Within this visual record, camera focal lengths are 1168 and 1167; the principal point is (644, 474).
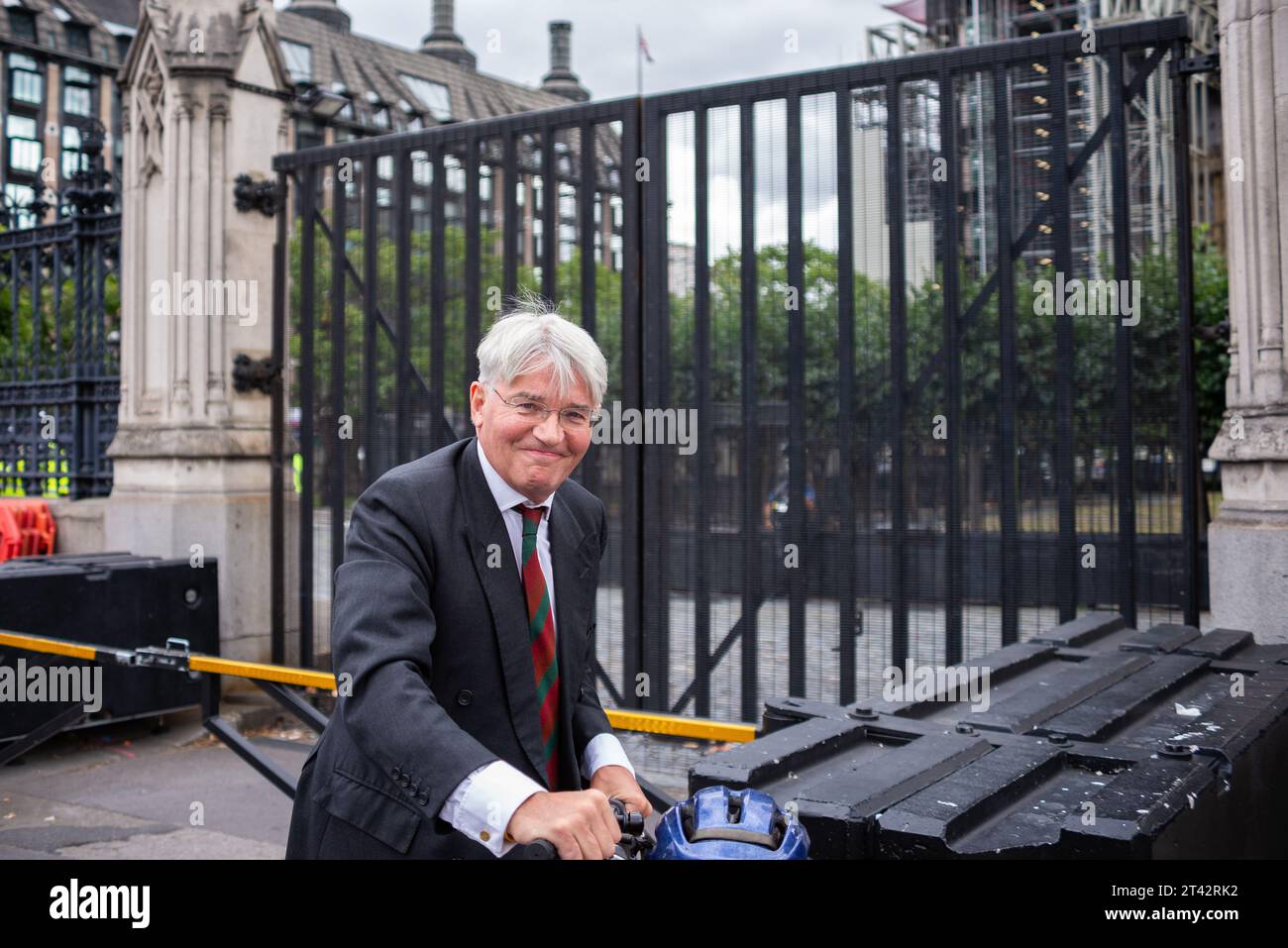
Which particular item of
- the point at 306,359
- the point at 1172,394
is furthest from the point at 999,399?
the point at 306,359

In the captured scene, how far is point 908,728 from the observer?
291 cm

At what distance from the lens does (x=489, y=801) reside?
1.95 metres

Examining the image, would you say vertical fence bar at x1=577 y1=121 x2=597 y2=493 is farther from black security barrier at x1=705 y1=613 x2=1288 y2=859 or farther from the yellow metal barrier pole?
black security barrier at x1=705 y1=613 x2=1288 y2=859

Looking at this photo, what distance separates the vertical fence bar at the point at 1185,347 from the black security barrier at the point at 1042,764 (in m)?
2.22

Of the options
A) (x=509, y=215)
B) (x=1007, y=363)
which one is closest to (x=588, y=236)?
(x=509, y=215)

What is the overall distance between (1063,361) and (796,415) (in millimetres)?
1509

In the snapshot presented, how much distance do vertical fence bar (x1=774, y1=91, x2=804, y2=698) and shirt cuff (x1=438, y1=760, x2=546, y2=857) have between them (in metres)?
4.99

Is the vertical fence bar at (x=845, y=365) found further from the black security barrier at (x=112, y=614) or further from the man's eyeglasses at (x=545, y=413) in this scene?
the man's eyeglasses at (x=545, y=413)

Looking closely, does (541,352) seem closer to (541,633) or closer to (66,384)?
(541,633)

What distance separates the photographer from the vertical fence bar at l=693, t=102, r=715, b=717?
7.12m

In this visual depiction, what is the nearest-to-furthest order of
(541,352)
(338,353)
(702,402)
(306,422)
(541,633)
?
(541,352) → (541,633) → (702,402) → (338,353) → (306,422)
